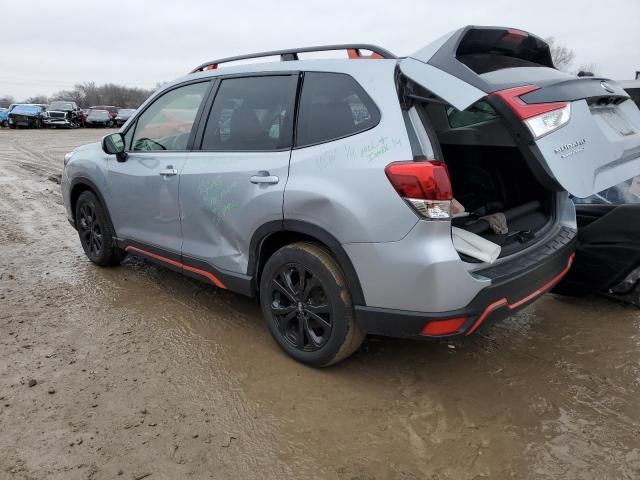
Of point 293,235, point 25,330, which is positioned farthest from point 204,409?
point 25,330

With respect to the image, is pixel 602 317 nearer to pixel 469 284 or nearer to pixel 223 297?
pixel 469 284

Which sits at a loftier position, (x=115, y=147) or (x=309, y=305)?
(x=115, y=147)

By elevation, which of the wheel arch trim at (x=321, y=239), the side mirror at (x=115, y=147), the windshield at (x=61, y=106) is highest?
the windshield at (x=61, y=106)

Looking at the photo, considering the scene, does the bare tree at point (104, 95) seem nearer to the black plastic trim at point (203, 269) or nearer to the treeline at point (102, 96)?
the treeline at point (102, 96)

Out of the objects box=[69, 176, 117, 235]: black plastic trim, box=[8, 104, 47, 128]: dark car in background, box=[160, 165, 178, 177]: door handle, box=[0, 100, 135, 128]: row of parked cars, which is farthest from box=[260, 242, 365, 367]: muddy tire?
box=[8, 104, 47, 128]: dark car in background

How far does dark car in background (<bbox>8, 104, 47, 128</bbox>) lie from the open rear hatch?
3279 centimetres

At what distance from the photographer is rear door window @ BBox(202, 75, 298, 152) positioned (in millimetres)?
3037

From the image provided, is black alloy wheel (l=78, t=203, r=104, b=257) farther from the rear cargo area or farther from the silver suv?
the rear cargo area

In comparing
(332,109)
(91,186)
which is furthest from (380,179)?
(91,186)

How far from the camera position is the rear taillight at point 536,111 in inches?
93.1

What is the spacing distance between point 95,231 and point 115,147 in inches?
42.3

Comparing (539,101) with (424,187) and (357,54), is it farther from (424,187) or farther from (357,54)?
(357,54)

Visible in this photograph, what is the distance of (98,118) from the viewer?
3197 centimetres

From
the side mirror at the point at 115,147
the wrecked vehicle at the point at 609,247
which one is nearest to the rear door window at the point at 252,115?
the side mirror at the point at 115,147
